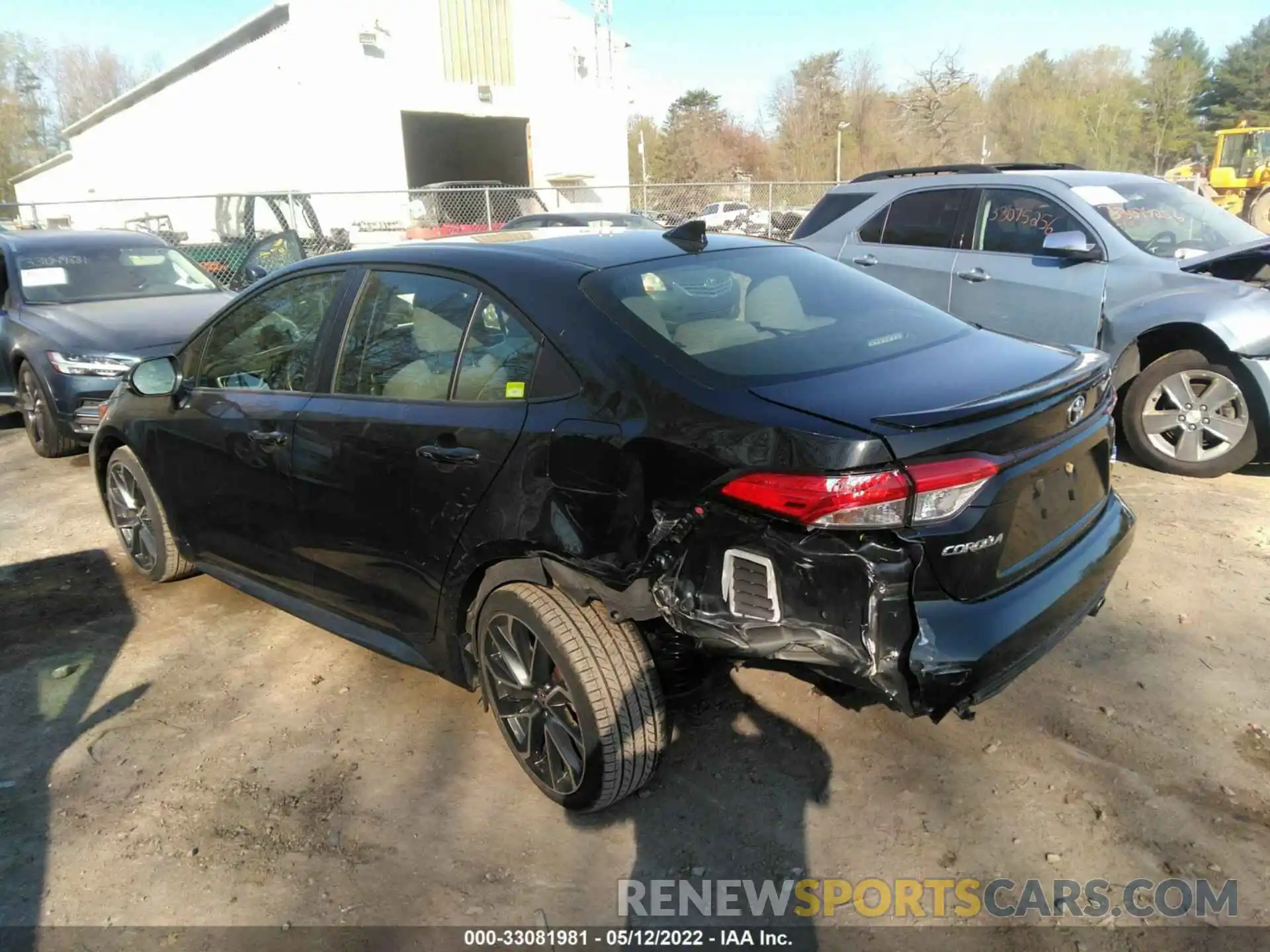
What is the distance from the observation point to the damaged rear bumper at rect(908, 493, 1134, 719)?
7.47 ft

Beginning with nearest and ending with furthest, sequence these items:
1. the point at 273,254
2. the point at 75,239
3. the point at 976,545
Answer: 1. the point at 976,545
2. the point at 75,239
3. the point at 273,254

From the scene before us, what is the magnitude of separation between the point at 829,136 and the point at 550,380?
52872mm

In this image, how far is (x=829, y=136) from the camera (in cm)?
5084

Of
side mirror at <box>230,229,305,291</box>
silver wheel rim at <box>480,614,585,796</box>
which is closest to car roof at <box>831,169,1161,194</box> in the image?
silver wheel rim at <box>480,614,585,796</box>

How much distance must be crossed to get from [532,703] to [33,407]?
633 cm

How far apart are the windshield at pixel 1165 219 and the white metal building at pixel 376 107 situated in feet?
63.6

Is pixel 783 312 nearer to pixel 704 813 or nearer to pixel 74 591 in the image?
pixel 704 813

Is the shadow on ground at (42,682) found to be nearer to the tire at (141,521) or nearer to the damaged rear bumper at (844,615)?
the tire at (141,521)

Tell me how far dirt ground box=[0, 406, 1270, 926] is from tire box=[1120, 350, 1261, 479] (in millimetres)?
1593

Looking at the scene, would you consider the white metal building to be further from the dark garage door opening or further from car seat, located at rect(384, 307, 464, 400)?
car seat, located at rect(384, 307, 464, 400)

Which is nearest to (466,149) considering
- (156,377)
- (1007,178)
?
(1007,178)

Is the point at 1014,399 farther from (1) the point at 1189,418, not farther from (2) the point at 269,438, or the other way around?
(1) the point at 1189,418

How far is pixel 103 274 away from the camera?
7727mm

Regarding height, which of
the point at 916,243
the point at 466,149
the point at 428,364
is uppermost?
the point at 466,149
